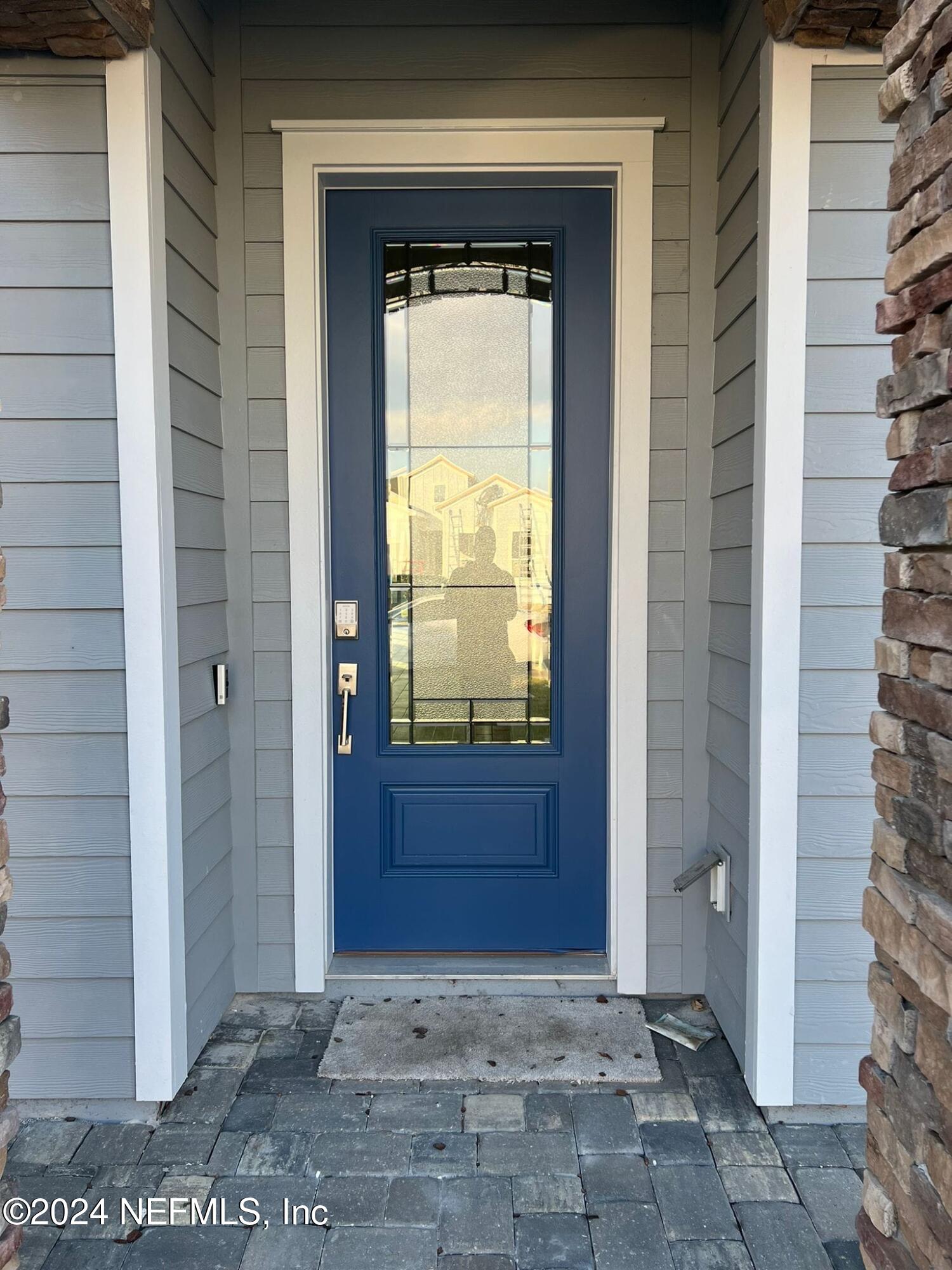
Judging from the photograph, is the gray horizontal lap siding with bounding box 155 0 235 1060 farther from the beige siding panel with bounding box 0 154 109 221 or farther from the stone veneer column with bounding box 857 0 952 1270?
the stone veneer column with bounding box 857 0 952 1270

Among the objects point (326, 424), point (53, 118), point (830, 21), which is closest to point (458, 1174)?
point (326, 424)

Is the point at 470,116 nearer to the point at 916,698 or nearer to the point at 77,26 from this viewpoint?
the point at 77,26

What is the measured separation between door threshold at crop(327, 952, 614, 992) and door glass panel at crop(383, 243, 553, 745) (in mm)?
655

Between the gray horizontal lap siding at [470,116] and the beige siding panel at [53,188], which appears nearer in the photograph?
the beige siding panel at [53,188]

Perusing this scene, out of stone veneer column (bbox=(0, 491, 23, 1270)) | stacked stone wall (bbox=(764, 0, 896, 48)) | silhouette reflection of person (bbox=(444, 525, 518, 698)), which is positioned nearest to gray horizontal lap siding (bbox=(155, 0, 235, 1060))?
silhouette reflection of person (bbox=(444, 525, 518, 698))

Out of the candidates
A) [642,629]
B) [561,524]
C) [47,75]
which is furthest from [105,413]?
[642,629]

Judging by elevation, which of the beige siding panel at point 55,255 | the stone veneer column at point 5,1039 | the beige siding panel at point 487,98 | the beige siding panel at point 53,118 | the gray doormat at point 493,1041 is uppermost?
the beige siding panel at point 487,98

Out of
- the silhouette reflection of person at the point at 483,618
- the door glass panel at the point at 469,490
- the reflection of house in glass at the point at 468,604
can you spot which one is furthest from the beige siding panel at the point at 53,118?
the silhouette reflection of person at the point at 483,618

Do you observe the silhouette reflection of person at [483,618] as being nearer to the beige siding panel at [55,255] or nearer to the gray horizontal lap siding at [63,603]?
the gray horizontal lap siding at [63,603]

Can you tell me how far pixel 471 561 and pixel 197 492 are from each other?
2.60 feet

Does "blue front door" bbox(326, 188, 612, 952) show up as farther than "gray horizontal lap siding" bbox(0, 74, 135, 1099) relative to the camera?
Yes

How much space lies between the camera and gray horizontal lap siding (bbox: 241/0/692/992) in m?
2.26

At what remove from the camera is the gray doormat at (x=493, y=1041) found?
82.3 inches

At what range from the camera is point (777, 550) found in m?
1.90
